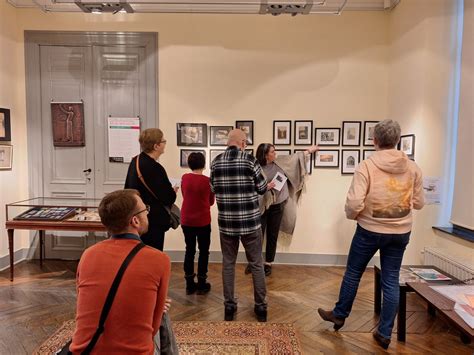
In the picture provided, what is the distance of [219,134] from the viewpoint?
467 centimetres

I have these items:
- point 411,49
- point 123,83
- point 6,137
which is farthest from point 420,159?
point 6,137

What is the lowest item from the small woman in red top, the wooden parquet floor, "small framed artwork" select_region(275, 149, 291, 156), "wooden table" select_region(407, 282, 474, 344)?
the wooden parquet floor

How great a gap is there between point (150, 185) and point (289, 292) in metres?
1.92

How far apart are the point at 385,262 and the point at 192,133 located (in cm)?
288

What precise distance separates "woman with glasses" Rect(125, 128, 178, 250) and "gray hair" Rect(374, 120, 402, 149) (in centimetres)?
163

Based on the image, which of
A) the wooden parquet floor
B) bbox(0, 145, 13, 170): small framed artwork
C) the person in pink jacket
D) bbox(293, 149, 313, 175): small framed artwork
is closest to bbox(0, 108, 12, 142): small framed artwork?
bbox(0, 145, 13, 170): small framed artwork

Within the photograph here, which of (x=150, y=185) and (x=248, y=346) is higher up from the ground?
(x=150, y=185)

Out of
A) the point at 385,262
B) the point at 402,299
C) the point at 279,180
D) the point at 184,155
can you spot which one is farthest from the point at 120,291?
the point at 184,155

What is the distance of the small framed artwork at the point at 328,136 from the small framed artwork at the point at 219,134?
43.9 inches

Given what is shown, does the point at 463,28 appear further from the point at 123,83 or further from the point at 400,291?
the point at 123,83

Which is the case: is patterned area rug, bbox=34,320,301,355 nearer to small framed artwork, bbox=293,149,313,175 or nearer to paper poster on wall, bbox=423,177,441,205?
paper poster on wall, bbox=423,177,441,205

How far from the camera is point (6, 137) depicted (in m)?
4.46

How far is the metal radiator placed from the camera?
9.82ft

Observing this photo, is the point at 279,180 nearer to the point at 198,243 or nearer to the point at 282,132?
the point at 282,132
